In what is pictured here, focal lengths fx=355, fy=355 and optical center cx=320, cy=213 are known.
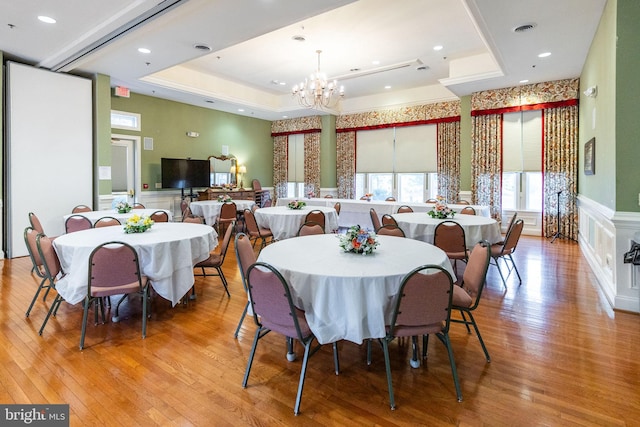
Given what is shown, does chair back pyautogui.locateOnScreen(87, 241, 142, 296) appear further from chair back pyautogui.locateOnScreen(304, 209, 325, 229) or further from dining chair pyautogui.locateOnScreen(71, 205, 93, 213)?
dining chair pyautogui.locateOnScreen(71, 205, 93, 213)

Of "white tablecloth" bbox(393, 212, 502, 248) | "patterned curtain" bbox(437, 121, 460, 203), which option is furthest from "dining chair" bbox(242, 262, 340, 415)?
"patterned curtain" bbox(437, 121, 460, 203)

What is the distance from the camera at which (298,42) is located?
6.66 meters

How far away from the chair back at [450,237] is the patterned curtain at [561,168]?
5.00 meters

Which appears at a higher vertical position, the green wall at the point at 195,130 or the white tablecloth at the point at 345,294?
the green wall at the point at 195,130

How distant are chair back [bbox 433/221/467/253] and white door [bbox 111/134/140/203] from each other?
754 centimetres

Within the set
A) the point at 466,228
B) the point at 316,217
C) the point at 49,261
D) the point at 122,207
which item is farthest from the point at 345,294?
the point at 122,207

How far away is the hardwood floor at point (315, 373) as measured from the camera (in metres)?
2.04

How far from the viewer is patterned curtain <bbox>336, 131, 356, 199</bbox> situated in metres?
11.4

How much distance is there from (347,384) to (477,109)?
803 centimetres

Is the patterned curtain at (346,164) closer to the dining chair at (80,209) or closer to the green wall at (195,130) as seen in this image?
the green wall at (195,130)

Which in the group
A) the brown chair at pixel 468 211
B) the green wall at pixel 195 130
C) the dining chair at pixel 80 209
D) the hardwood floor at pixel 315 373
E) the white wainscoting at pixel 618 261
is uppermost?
the green wall at pixel 195 130

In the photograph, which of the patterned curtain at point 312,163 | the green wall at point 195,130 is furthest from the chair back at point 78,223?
the patterned curtain at point 312,163

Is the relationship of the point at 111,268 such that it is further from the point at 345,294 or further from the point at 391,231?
the point at 391,231

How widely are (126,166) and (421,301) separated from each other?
343 inches
